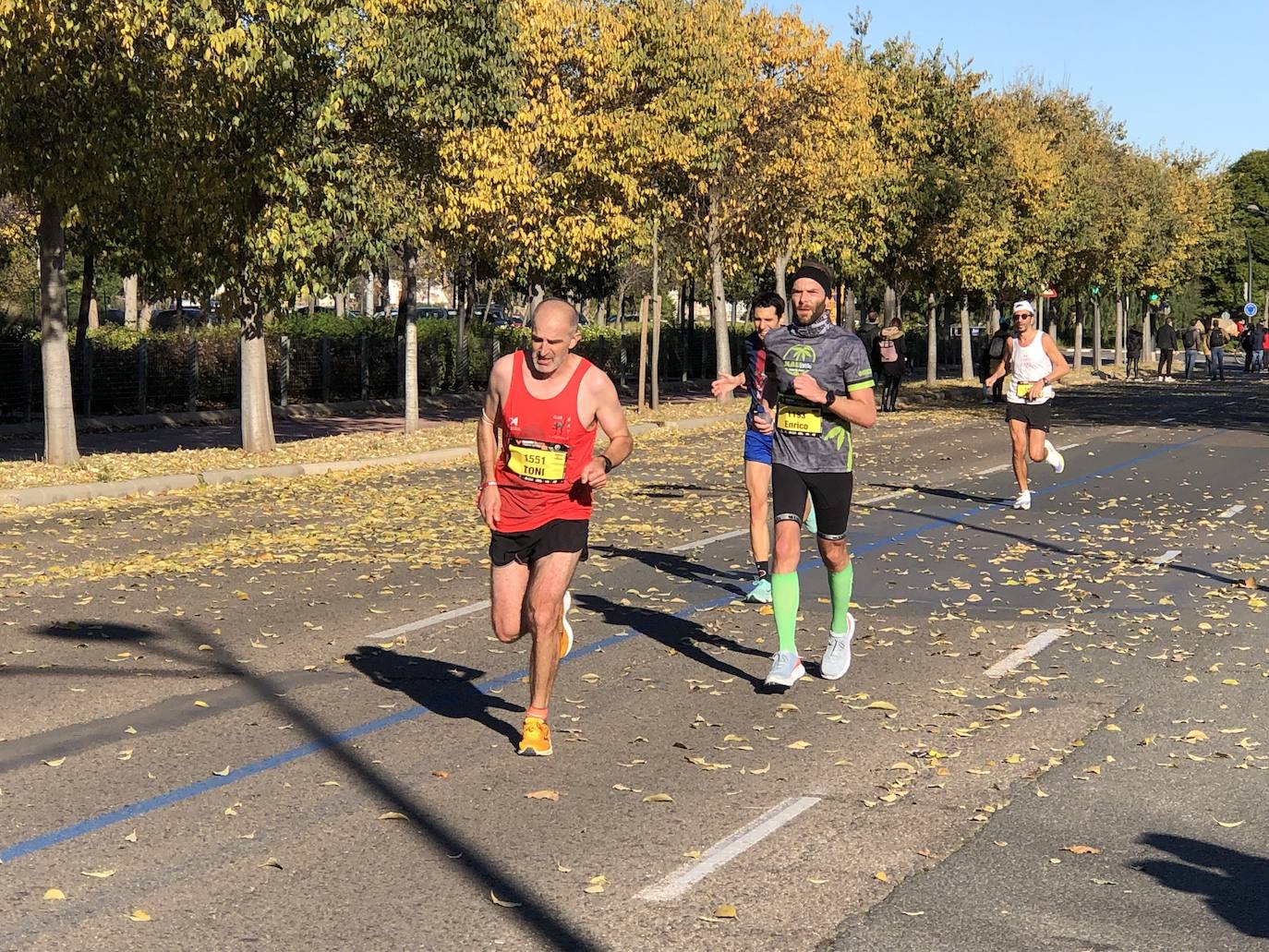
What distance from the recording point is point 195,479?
1894 cm

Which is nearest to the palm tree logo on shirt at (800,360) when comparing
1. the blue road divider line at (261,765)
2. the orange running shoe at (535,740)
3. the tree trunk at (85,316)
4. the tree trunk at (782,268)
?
the blue road divider line at (261,765)

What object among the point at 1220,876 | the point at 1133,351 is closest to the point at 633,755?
the point at 1220,876

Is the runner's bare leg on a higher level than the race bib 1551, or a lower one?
lower

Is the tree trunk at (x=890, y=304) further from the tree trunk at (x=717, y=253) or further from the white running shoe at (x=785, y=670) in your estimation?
the white running shoe at (x=785, y=670)

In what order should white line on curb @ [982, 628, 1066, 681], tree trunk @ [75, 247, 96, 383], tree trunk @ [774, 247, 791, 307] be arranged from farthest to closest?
1. tree trunk @ [774, 247, 791, 307]
2. tree trunk @ [75, 247, 96, 383]
3. white line on curb @ [982, 628, 1066, 681]

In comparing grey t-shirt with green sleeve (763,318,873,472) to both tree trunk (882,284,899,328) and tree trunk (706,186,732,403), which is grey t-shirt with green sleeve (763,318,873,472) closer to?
tree trunk (706,186,732,403)

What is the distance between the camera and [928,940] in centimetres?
483

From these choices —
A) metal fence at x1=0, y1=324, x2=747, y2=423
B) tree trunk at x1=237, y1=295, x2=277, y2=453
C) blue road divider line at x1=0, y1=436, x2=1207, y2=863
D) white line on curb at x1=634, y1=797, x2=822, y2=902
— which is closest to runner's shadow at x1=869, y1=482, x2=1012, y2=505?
blue road divider line at x1=0, y1=436, x2=1207, y2=863

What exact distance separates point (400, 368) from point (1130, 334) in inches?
1196

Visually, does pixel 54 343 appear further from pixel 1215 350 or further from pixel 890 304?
pixel 1215 350

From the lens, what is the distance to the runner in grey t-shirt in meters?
8.22

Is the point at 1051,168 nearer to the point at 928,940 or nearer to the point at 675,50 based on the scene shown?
the point at 675,50

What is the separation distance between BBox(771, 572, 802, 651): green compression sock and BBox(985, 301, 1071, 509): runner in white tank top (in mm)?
8657

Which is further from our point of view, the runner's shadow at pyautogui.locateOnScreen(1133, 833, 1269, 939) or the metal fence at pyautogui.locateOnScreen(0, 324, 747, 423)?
the metal fence at pyautogui.locateOnScreen(0, 324, 747, 423)
